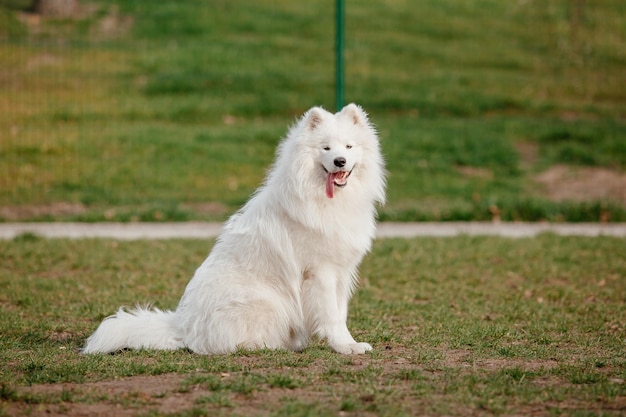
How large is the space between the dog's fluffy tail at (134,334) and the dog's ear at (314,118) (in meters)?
1.71

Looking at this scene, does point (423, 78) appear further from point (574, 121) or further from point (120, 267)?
point (120, 267)

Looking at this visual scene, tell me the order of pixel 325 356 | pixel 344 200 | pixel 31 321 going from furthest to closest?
pixel 31 321 → pixel 344 200 → pixel 325 356

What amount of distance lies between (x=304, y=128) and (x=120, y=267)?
15.0 ft

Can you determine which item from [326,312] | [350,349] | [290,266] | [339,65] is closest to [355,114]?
[290,266]

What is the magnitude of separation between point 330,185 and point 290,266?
0.65 metres

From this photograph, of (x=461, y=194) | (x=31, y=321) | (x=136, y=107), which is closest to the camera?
(x=31, y=321)

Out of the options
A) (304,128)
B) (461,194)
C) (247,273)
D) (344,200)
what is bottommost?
(461,194)

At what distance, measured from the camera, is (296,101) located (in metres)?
20.2

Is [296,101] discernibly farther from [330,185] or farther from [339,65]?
[330,185]

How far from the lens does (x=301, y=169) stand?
6648mm

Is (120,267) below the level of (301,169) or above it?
below

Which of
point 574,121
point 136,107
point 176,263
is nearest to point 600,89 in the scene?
point 574,121

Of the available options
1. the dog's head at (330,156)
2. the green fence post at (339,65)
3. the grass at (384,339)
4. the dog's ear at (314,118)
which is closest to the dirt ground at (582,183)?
the grass at (384,339)

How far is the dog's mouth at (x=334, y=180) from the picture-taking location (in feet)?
21.9
